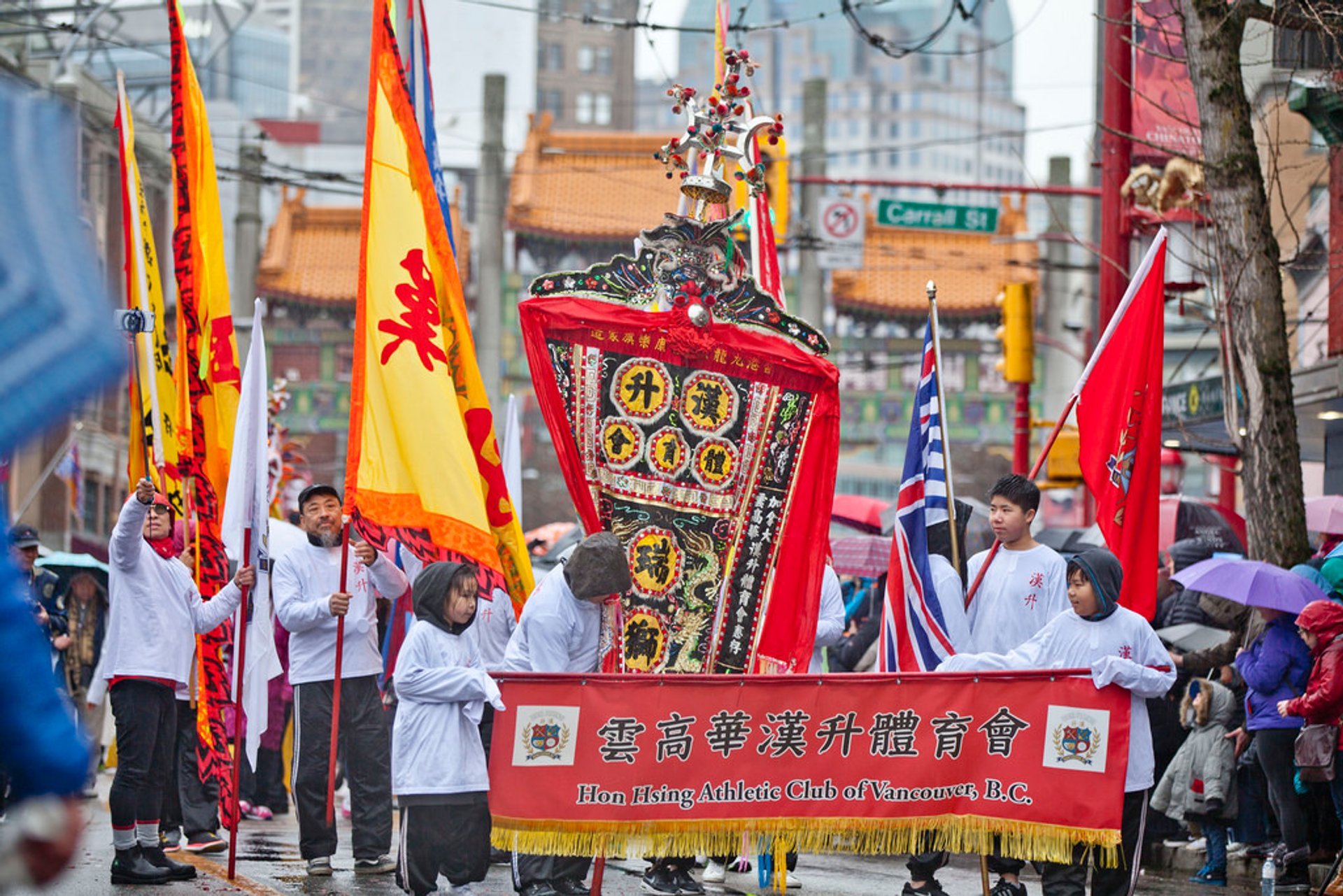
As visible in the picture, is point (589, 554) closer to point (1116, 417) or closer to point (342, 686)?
point (342, 686)

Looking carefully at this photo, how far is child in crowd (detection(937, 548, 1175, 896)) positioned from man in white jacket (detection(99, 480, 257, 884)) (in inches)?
143

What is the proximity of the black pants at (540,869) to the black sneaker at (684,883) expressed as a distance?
62 cm

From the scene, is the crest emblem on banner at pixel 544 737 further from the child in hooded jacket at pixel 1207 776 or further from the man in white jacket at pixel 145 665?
the child in hooded jacket at pixel 1207 776

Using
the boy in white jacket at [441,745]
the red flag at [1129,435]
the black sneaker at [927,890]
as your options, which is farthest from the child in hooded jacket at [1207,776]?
the boy in white jacket at [441,745]

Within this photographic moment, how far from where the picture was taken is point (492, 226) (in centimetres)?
3866

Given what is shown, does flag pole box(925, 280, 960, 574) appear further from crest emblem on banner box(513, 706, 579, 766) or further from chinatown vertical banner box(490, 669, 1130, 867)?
crest emblem on banner box(513, 706, 579, 766)

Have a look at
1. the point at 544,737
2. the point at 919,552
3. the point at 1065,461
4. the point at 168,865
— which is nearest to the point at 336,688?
the point at 168,865

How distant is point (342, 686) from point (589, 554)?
186 centimetres

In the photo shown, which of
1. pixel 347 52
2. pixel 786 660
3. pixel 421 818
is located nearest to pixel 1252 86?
pixel 786 660

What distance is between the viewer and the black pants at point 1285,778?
32.0 ft

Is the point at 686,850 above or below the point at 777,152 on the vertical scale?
below

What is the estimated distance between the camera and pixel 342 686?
29.4ft

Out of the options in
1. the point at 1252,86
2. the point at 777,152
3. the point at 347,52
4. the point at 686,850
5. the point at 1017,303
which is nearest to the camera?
the point at 686,850

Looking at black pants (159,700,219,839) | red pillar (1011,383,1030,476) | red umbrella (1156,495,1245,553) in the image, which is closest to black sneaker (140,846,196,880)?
black pants (159,700,219,839)
